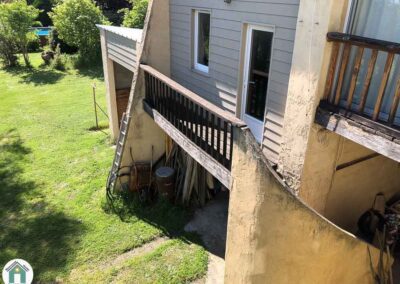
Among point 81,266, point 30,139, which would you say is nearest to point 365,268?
point 81,266

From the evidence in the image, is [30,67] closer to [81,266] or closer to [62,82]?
[62,82]

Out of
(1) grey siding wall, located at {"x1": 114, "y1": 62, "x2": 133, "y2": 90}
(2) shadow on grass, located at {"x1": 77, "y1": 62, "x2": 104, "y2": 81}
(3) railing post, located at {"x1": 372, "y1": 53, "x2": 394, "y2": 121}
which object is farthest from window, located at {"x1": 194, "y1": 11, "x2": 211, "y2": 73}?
(2) shadow on grass, located at {"x1": 77, "y1": 62, "x2": 104, "y2": 81}

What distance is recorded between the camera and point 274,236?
4359mm

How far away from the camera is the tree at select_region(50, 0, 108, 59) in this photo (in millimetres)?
19922

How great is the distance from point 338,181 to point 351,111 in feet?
5.40

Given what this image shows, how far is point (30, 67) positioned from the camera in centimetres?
2127

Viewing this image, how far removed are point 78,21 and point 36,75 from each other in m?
4.00

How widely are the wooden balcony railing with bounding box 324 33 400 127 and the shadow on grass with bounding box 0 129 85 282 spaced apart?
6013 mm

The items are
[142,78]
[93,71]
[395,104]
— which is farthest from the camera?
[93,71]

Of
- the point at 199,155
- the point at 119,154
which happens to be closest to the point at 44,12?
the point at 119,154

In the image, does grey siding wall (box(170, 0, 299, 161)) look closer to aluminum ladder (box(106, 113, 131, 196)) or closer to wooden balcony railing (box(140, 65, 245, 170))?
wooden balcony railing (box(140, 65, 245, 170))

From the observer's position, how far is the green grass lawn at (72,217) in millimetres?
6684

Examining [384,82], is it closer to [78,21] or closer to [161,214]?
[161,214]

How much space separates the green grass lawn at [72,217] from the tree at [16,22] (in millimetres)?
8107
